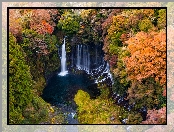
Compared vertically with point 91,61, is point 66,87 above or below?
below

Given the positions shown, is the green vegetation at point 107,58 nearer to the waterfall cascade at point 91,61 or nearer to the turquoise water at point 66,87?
the turquoise water at point 66,87

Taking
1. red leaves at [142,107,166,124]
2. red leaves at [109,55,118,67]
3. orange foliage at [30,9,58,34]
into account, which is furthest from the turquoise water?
red leaves at [142,107,166,124]

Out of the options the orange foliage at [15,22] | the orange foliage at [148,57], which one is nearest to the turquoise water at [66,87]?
the orange foliage at [15,22]

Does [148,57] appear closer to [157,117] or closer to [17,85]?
[157,117]

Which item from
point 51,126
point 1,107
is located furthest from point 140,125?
point 1,107

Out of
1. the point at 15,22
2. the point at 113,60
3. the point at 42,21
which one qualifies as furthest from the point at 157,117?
the point at 42,21

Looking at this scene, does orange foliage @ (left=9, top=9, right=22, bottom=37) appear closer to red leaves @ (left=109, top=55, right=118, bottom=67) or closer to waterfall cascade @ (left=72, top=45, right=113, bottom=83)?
red leaves @ (left=109, top=55, right=118, bottom=67)

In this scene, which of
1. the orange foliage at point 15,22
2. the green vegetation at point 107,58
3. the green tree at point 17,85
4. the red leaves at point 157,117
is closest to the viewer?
the red leaves at point 157,117

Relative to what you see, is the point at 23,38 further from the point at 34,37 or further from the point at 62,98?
the point at 62,98
